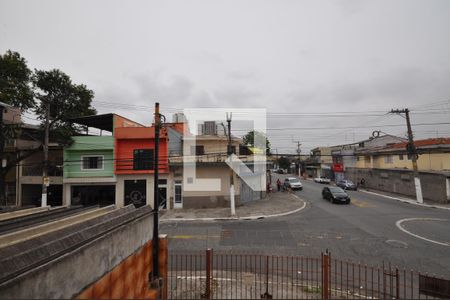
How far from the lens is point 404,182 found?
98.0 ft

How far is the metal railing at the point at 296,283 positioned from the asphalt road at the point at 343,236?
152cm

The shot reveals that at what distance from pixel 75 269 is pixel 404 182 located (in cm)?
3495

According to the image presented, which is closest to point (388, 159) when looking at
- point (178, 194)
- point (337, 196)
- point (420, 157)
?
point (420, 157)

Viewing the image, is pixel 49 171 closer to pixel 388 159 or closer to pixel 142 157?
pixel 142 157

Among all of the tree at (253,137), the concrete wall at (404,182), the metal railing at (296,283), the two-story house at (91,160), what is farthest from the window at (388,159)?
the two-story house at (91,160)

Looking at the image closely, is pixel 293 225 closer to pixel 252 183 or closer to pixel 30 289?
pixel 252 183

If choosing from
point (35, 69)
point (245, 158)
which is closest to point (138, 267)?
point (245, 158)

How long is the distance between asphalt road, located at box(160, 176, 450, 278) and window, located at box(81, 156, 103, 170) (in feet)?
32.4

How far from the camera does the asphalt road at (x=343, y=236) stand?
451 inches

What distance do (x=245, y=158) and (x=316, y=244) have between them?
1301cm

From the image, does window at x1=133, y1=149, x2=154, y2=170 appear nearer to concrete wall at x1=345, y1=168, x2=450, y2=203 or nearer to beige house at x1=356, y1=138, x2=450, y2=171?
concrete wall at x1=345, y1=168, x2=450, y2=203

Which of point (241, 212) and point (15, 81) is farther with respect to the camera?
point (241, 212)

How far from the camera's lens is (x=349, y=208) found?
22.5 m

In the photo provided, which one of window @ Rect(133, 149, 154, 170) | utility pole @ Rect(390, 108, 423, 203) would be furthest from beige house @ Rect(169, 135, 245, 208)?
utility pole @ Rect(390, 108, 423, 203)
